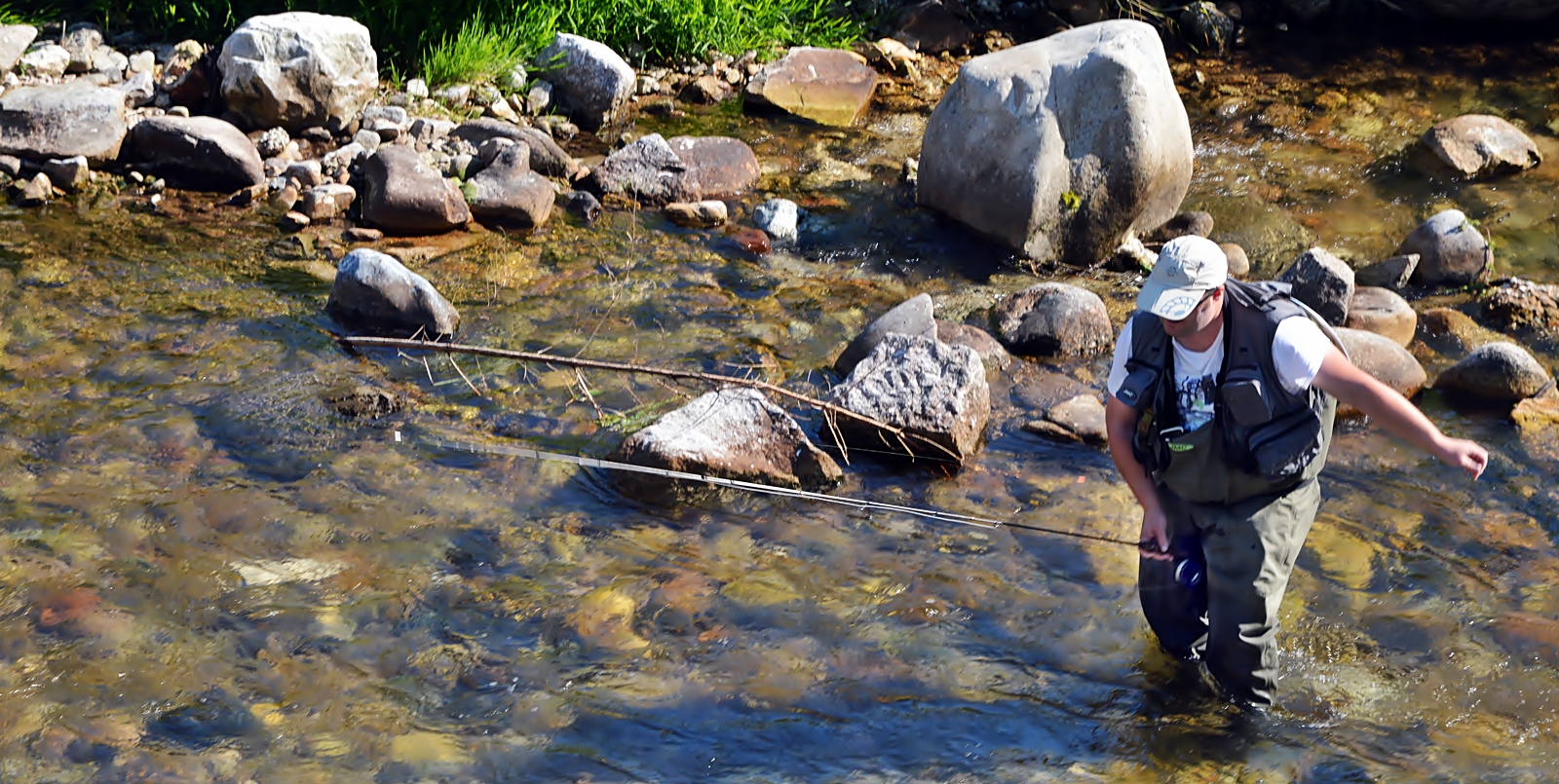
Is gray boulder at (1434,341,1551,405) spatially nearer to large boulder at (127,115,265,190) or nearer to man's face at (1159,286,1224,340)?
man's face at (1159,286,1224,340)

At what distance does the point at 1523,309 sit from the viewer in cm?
686

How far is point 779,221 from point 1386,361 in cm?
344

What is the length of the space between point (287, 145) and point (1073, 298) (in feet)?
16.1

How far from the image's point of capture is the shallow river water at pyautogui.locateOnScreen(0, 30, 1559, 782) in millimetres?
3959

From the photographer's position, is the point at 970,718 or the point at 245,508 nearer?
the point at 970,718

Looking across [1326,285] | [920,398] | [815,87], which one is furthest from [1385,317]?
[815,87]

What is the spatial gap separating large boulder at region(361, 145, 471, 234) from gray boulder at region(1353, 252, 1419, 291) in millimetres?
5119

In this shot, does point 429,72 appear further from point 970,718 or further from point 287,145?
point 970,718

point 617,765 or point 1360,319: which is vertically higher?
point 617,765

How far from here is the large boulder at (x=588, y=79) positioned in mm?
9219

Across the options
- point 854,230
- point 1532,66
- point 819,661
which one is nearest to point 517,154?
point 854,230

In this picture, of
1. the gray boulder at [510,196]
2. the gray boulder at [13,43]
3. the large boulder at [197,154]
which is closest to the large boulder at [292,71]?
the large boulder at [197,154]

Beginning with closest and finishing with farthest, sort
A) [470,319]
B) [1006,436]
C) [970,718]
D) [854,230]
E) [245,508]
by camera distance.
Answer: [970,718]
[245,508]
[1006,436]
[470,319]
[854,230]

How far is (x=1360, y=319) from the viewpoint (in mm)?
6656
